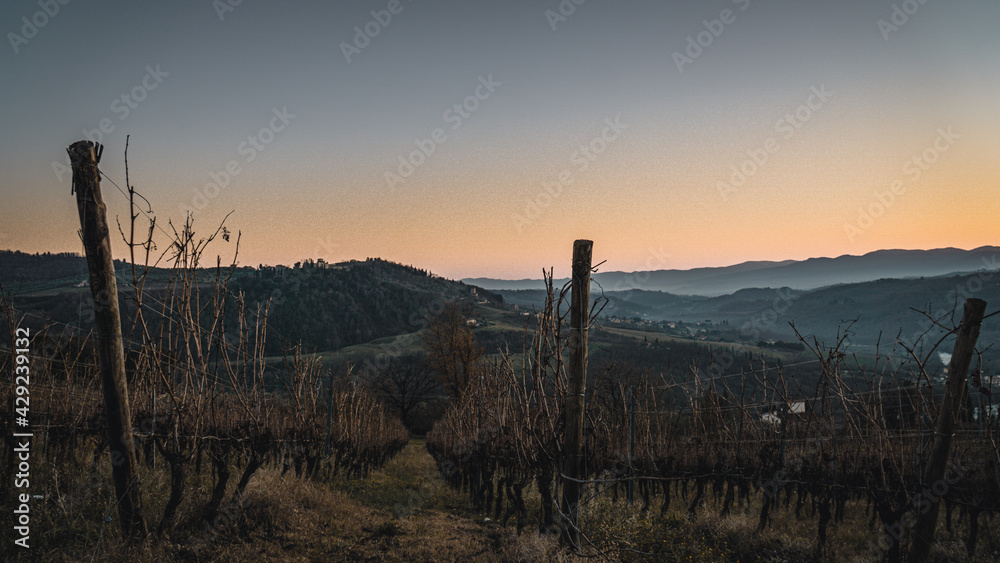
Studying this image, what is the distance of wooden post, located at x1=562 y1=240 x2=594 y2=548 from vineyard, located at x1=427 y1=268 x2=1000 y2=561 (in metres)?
0.09

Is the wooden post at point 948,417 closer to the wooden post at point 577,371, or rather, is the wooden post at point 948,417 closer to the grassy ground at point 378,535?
the grassy ground at point 378,535

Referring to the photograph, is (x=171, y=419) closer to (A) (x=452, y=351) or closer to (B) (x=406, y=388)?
(A) (x=452, y=351)

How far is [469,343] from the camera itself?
35.6 m

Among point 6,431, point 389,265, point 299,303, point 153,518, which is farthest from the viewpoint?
point 389,265

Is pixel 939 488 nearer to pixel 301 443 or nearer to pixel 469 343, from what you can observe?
pixel 301 443

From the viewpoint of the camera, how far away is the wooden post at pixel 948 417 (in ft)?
16.1

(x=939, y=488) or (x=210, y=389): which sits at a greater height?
(x=210, y=389)

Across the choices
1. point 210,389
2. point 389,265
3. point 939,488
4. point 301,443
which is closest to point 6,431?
point 210,389

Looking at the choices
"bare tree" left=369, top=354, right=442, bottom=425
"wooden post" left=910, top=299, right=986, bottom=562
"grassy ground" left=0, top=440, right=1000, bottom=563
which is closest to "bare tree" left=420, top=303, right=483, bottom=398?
"bare tree" left=369, top=354, right=442, bottom=425

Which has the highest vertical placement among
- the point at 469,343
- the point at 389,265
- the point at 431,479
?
the point at 389,265

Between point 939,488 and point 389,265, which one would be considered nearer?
point 939,488

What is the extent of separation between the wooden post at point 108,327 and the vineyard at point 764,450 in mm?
3736

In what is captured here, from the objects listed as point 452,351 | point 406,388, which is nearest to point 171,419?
point 452,351

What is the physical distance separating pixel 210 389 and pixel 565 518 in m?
4.80
